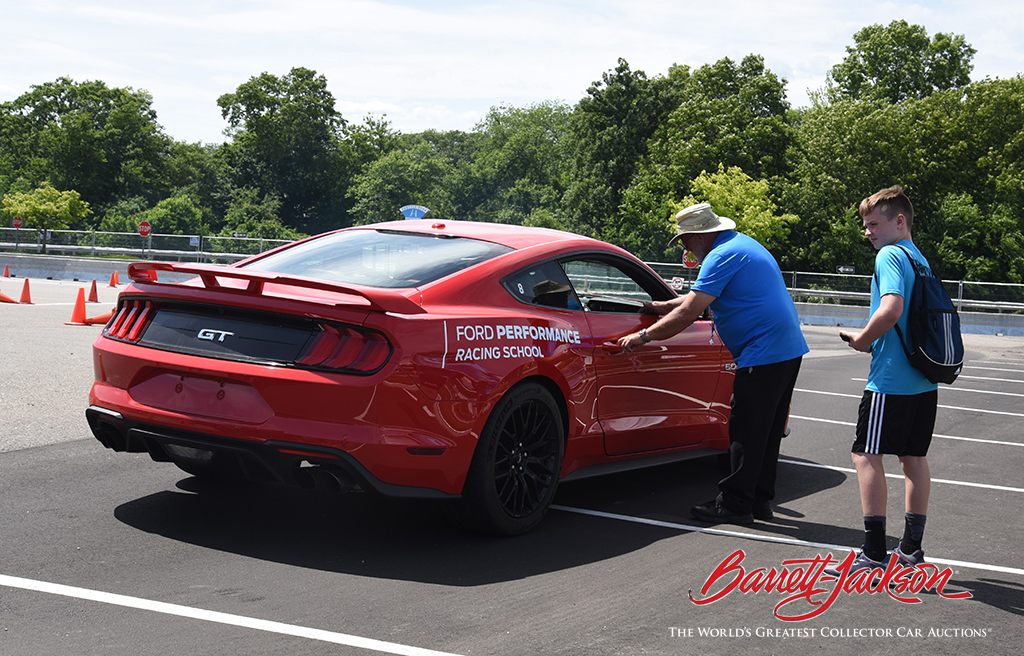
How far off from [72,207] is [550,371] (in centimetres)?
6379

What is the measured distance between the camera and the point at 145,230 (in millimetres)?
39688

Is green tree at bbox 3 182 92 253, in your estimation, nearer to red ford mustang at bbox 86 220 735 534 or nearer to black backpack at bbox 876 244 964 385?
red ford mustang at bbox 86 220 735 534

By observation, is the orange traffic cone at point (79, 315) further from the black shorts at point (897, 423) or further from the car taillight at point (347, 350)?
the black shorts at point (897, 423)

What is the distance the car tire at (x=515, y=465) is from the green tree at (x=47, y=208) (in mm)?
61111

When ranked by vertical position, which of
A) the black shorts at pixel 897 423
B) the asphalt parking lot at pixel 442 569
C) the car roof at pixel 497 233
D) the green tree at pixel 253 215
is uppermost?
the green tree at pixel 253 215

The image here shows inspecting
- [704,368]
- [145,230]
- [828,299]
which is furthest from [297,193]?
[704,368]

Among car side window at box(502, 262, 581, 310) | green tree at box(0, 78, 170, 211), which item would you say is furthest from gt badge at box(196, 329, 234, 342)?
green tree at box(0, 78, 170, 211)

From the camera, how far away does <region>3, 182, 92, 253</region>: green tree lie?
5944 cm

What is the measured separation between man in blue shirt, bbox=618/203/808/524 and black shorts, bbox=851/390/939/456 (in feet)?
2.83

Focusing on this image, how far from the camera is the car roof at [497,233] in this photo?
5.45m

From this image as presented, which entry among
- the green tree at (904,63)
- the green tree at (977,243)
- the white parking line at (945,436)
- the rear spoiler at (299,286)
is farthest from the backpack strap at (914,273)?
the green tree at (904,63)

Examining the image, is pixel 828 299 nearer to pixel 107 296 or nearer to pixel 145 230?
pixel 107 296

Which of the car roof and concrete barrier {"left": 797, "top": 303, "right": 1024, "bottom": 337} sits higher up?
the car roof

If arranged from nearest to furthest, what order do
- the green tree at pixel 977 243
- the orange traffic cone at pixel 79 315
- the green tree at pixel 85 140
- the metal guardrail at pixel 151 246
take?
the orange traffic cone at pixel 79 315, the metal guardrail at pixel 151 246, the green tree at pixel 977 243, the green tree at pixel 85 140
